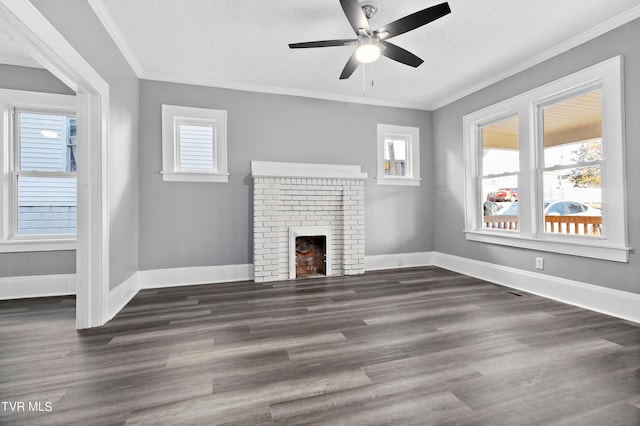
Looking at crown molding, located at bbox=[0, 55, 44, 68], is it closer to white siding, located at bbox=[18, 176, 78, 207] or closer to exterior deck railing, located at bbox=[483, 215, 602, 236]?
white siding, located at bbox=[18, 176, 78, 207]

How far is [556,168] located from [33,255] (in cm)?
591

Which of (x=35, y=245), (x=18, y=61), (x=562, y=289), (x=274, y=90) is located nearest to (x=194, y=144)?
(x=274, y=90)

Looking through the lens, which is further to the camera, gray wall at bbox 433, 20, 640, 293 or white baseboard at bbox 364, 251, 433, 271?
white baseboard at bbox 364, 251, 433, 271

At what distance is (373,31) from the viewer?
101 inches

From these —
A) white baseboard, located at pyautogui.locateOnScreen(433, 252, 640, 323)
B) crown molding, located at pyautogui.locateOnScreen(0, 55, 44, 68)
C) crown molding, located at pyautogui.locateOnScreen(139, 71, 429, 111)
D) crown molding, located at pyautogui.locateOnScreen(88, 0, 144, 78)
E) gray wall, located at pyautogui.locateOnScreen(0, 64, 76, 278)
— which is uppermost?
crown molding, located at pyautogui.locateOnScreen(139, 71, 429, 111)

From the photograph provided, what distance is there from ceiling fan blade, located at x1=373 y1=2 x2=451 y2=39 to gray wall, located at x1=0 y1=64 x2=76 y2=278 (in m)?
3.64

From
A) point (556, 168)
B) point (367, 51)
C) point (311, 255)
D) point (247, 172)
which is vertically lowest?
point (311, 255)

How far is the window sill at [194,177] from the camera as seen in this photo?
12.9ft

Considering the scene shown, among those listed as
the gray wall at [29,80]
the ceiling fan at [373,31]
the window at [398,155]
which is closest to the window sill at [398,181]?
the window at [398,155]

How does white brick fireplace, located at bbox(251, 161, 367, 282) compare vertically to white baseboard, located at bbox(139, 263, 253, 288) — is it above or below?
above

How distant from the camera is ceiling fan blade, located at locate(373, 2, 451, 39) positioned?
218 centimetres

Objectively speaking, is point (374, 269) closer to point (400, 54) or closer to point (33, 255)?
point (400, 54)

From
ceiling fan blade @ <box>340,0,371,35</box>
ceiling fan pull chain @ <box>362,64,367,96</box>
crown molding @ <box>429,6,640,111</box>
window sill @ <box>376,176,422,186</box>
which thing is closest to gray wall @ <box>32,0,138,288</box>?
ceiling fan blade @ <box>340,0,371,35</box>

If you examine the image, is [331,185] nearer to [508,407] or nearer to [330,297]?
[330,297]
